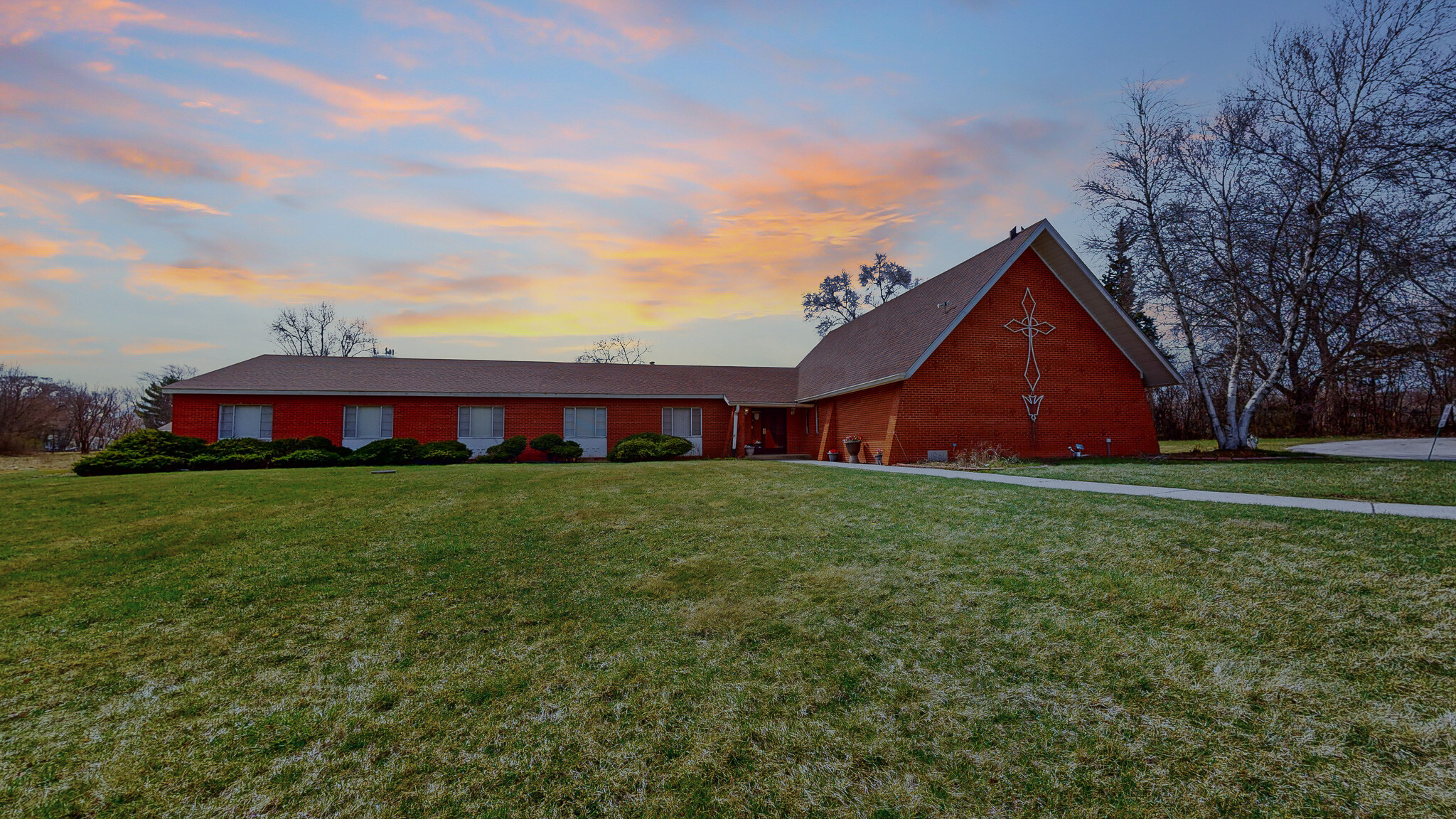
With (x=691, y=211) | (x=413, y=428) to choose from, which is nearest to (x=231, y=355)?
(x=413, y=428)

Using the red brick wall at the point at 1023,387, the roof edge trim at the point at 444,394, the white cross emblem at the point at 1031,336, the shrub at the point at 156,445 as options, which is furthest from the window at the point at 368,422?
the white cross emblem at the point at 1031,336

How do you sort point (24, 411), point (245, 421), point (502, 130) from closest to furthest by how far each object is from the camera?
point (502, 130) < point (245, 421) < point (24, 411)

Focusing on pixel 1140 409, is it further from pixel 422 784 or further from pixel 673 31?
pixel 422 784

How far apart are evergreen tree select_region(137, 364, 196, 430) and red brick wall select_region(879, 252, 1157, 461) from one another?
44961mm

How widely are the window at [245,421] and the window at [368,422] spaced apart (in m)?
2.51

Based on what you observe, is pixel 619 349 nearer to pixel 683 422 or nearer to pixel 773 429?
pixel 773 429

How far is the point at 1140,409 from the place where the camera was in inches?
640

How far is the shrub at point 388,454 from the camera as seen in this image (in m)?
18.7

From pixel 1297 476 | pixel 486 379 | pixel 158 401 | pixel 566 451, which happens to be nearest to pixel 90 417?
pixel 158 401

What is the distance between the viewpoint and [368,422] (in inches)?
845

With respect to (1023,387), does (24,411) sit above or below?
below

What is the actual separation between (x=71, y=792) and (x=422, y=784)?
153 centimetres

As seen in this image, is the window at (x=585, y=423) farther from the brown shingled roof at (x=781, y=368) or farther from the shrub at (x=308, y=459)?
the shrub at (x=308, y=459)

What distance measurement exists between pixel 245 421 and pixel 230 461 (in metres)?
4.34
